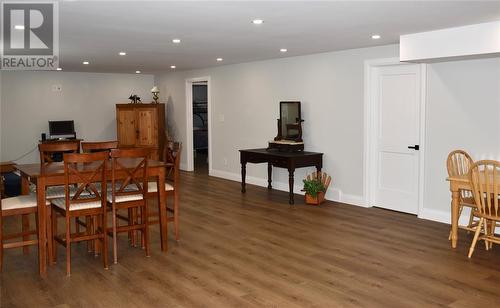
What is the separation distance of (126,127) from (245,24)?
6.56 meters

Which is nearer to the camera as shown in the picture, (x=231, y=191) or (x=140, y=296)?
(x=140, y=296)

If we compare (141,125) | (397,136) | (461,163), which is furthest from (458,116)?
(141,125)

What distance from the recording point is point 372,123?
6.50 m

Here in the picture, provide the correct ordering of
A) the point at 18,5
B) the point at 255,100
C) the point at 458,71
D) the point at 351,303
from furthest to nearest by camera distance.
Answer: the point at 255,100 → the point at 458,71 → the point at 18,5 → the point at 351,303

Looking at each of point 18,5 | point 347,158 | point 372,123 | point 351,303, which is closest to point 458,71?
point 372,123

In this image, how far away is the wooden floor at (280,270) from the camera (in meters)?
3.50

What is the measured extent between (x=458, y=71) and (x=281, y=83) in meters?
3.05

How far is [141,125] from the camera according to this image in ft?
34.2

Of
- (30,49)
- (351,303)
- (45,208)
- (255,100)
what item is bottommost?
(351,303)

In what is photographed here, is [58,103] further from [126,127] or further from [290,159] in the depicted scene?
[290,159]

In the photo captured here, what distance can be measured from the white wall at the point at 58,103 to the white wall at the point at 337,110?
4.32 feet

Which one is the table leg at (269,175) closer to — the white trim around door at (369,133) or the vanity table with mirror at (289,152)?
the vanity table with mirror at (289,152)

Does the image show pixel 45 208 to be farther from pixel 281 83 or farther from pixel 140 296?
pixel 281 83

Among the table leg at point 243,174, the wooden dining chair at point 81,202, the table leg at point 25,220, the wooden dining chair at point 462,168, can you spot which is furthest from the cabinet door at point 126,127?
the wooden dining chair at point 462,168
